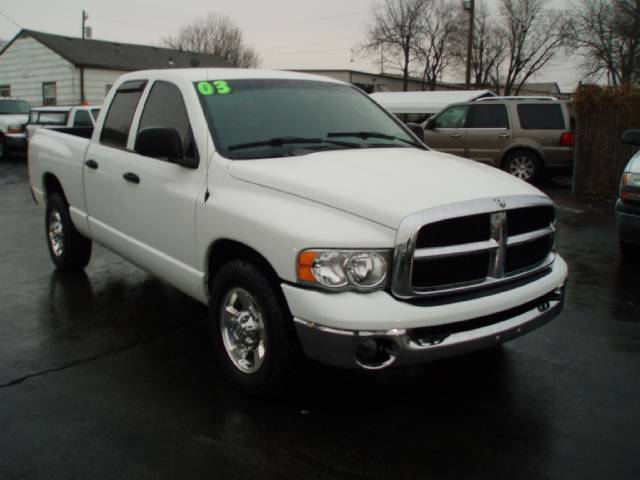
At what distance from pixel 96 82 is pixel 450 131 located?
83.5 ft

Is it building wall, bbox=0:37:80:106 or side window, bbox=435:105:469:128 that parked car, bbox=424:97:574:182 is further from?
building wall, bbox=0:37:80:106

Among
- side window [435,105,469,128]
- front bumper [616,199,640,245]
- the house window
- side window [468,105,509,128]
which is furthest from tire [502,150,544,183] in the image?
the house window

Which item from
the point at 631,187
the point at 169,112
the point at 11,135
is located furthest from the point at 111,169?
the point at 11,135

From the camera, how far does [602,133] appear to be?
43.0ft

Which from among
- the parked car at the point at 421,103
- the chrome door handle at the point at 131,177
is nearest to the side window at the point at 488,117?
the parked car at the point at 421,103

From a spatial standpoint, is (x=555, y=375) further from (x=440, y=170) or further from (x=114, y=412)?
(x=114, y=412)

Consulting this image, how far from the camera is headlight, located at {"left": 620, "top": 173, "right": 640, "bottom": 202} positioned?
22.1ft

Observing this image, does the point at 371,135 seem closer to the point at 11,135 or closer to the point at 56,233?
the point at 56,233

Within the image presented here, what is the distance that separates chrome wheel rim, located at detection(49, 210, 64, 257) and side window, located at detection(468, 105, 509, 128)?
412 inches

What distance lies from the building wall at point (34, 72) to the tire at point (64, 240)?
3021 centimetres

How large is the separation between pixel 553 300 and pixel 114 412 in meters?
2.58

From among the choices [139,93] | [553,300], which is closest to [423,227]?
[553,300]

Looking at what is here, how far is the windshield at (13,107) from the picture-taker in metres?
22.3

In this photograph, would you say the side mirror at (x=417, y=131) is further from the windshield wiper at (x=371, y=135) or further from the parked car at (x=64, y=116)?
the parked car at (x=64, y=116)
